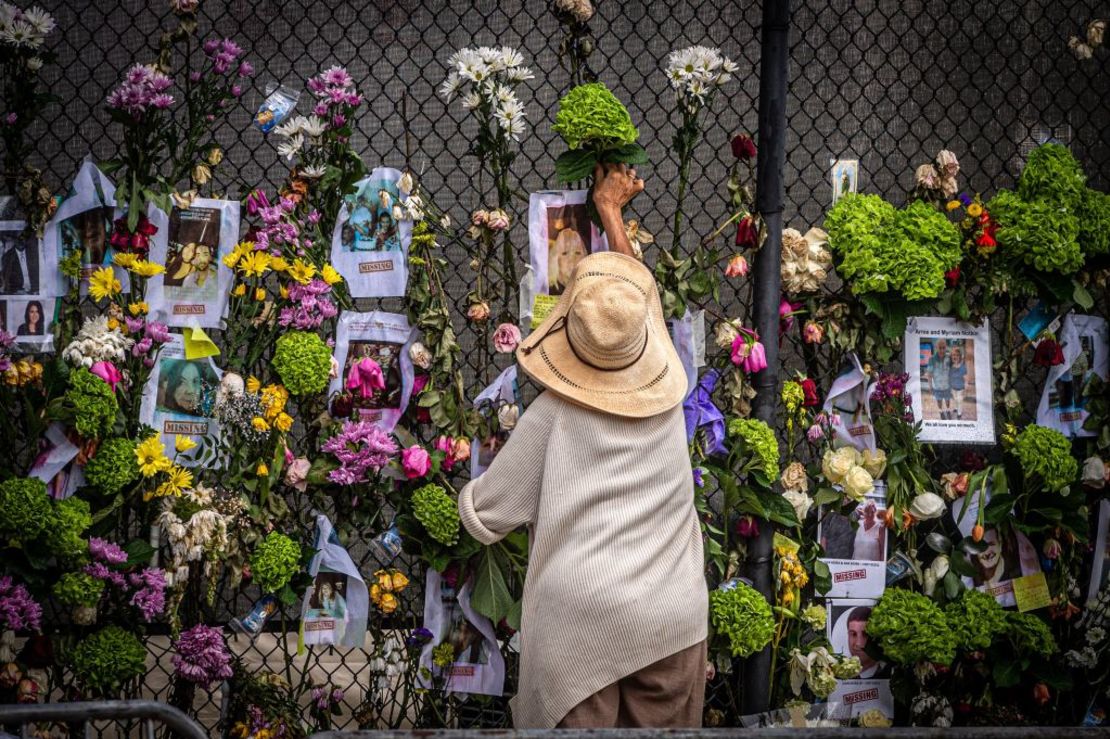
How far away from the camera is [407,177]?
3230 millimetres

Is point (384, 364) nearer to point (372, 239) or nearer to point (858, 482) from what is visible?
point (372, 239)

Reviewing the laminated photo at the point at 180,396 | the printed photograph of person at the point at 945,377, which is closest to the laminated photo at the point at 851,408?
the printed photograph of person at the point at 945,377

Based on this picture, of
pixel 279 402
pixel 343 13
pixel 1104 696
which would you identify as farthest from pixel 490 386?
pixel 1104 696

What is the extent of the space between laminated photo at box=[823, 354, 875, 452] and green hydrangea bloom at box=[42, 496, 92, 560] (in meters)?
2.32

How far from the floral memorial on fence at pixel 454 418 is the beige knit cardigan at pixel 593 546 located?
0.59 meters

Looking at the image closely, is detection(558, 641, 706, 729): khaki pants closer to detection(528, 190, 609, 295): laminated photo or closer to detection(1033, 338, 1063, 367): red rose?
detection(528, 190, 609, 295): laminated photo

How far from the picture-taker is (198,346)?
10.5 feet

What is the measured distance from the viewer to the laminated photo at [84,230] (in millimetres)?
3156

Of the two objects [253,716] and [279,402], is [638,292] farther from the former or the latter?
[253,716]

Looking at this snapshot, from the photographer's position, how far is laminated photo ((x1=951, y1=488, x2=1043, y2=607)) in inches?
136

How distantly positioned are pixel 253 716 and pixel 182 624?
1.24ft

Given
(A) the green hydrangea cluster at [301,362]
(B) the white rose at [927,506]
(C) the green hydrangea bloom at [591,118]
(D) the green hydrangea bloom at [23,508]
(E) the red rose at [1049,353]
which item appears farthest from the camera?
(E) the red rose at [1049,353]

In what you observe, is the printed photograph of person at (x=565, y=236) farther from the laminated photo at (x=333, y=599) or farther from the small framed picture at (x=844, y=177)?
the laminated photo at (x=333, y=599)

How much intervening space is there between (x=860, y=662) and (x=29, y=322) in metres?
2.84
